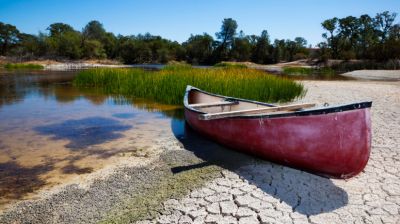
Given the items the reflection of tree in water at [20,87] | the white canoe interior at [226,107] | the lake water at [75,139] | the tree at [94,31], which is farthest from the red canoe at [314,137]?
the tree at [94,31]

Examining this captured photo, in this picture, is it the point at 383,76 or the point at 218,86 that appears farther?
the point at 383,76

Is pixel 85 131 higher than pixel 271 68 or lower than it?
lower

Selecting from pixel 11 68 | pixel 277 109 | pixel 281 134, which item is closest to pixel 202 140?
pixel 277 109

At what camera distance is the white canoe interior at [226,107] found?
5047 millimetres

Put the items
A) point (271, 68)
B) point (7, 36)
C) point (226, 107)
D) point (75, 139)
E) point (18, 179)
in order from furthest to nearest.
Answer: point (7, 36), point (271, 68), point (226, 107), point (75, 139), point (18, 179)

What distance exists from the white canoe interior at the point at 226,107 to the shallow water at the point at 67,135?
2.54 feet

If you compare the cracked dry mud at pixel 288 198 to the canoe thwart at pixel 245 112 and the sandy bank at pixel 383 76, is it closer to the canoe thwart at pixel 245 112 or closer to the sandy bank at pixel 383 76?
the canoe thwart at pixel 245 112

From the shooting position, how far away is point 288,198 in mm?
3459

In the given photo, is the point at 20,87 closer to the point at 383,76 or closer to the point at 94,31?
the point at 383,76

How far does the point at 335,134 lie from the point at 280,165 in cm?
118

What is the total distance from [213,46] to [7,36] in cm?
5041

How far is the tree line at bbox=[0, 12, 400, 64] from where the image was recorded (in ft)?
181

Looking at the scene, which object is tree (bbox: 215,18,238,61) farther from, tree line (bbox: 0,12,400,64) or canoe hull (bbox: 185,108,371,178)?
canoe hull (bbox: 185,108,371,178)

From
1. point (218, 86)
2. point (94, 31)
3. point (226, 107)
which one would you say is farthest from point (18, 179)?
point (94, 31)
